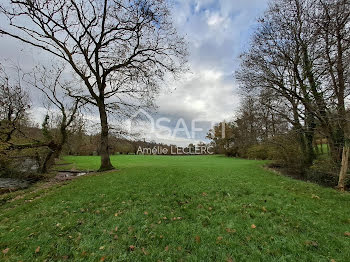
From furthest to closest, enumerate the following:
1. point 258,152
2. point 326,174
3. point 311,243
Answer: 1. point 258,152
2. point 326,174
3. point 311,243

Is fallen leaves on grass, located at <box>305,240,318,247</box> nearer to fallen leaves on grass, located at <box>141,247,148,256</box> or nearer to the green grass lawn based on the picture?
the green grass lawn

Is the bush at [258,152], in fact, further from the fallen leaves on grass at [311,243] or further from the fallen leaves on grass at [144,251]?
the fallen leaves on grass at [144,251]

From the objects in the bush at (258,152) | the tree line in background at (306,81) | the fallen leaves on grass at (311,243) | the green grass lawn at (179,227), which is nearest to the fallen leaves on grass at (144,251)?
the green grass lawn at (179,227)

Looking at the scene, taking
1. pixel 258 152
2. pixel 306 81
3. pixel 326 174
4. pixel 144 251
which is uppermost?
Answer: pixel 306 81

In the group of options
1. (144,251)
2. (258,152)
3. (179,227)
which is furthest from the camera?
(258,152)

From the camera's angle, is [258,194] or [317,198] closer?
[317,198]

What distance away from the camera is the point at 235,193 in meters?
5.68

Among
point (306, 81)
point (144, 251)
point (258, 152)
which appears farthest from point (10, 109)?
point (258, 152)

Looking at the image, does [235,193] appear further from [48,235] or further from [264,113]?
[264,113]

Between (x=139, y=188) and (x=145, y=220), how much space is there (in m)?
2.74

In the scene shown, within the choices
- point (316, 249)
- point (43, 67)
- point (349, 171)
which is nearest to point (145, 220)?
point (316, 249)

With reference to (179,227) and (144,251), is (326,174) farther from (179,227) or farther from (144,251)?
(144,251)

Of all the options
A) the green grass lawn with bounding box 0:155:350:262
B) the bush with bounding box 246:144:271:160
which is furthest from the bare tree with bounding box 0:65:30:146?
the bush with bounding box 246:144:271:160

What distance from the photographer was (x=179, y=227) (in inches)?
131
